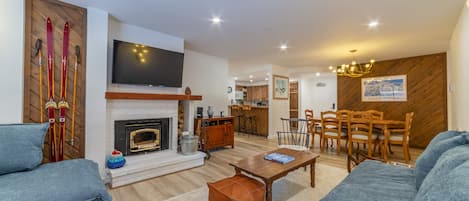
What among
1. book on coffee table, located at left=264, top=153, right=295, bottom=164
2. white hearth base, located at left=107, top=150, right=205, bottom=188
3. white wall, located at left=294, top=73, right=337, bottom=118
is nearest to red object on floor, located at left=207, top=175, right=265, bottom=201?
book on coffee table, located at left=264, top=153, right=295, bottom=164

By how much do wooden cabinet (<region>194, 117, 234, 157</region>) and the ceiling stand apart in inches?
64.2

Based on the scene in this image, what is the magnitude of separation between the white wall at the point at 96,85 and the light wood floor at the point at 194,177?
24.3 inches

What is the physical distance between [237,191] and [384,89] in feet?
18.6

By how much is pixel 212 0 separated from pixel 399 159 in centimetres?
439

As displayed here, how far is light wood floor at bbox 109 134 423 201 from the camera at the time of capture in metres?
2.39

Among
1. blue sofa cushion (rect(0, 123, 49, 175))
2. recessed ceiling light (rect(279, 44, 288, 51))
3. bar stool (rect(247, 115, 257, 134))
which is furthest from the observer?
bar stool (rect(247, 115, 257, 134))

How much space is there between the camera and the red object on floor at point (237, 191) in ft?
5.58

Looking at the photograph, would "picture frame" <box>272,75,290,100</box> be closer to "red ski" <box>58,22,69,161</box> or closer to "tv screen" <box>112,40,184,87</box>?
"tv screen" <box>112,40,184,87</box>

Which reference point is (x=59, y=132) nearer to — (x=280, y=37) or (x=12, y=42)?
(x=12, y=42)

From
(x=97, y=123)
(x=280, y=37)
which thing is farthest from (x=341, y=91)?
(x=97, y=123)

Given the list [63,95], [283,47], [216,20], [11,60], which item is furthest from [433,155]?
[11,60]

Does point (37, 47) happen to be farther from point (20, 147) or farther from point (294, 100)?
point (294, 100)

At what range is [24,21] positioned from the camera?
2191 millimetres

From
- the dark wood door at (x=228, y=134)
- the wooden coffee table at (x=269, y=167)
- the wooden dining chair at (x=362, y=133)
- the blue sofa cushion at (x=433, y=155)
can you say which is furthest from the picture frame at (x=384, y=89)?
the blue sofa cushion at (x=433, y=155)
